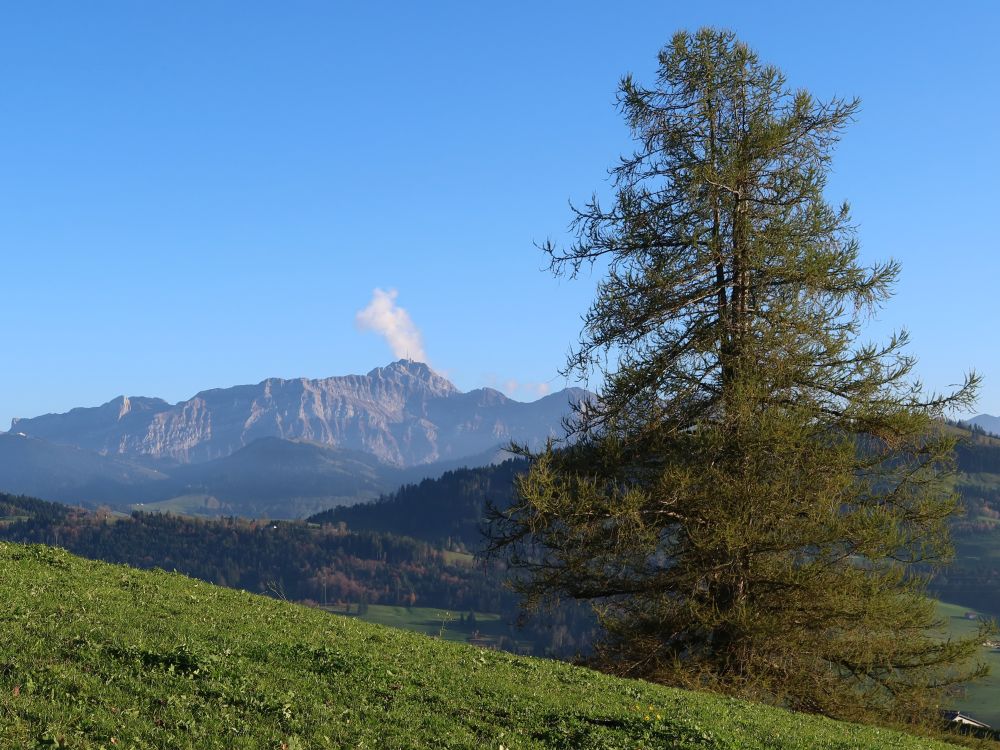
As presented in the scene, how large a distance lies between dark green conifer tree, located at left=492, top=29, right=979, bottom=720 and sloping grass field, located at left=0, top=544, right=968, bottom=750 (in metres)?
3.99

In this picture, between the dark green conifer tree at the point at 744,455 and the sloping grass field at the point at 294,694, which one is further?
the dark green conifer tree at the point at 744,455

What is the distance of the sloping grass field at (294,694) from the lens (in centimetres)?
1174

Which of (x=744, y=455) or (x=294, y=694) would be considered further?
(x=744, y=455)

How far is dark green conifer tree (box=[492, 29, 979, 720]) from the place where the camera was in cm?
2336

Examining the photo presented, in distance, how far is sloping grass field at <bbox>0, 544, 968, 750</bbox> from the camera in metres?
11.7

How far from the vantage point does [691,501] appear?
934 inches

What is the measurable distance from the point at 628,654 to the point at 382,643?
26.0 ft

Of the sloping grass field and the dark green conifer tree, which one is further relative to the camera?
the dark green conifer tree

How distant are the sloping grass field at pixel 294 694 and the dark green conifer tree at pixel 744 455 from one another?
3.99 m

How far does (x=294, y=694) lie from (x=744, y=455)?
14570 millimetres

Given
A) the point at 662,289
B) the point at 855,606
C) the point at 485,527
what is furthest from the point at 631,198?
the point at 855,606

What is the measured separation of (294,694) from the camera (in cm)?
1341

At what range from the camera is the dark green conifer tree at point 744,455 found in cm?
2336

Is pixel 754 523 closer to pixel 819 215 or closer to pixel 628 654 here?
pixel 628 654
